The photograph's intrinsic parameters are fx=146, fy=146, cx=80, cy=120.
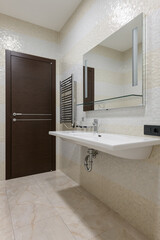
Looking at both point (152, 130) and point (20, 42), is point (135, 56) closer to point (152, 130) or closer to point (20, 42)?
point (152, 130)

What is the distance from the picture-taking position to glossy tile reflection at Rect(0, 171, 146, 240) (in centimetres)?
124

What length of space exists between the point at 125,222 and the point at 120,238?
0.69 ft

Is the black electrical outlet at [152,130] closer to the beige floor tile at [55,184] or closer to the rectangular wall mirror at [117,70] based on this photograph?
the rectangular wall mirror at [117,70]

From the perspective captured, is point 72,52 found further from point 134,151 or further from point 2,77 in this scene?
point 134,151

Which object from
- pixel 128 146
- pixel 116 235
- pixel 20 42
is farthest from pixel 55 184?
pixel 20 42

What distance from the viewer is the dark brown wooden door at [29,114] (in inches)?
94.3

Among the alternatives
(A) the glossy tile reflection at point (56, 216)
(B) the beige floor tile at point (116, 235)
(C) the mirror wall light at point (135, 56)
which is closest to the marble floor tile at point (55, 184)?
(A) the glossy tile reflection at point (56, 216)

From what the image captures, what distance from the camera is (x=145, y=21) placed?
123 centimetres

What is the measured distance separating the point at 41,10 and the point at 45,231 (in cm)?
286

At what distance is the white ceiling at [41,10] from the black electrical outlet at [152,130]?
6.81 feet

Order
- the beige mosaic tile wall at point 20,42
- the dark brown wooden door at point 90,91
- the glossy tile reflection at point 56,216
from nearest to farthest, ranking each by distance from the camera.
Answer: the glossy tile reflection at point 56,216, the dark brown wooden door at point 90,91, the beige mosaic tile wall at point 20,42

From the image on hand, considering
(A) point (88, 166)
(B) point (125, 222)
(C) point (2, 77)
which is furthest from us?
(C) point (2, 77)

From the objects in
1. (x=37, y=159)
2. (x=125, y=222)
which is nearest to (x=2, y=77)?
(x=37, y=159)

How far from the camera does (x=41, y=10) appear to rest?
2270mm
